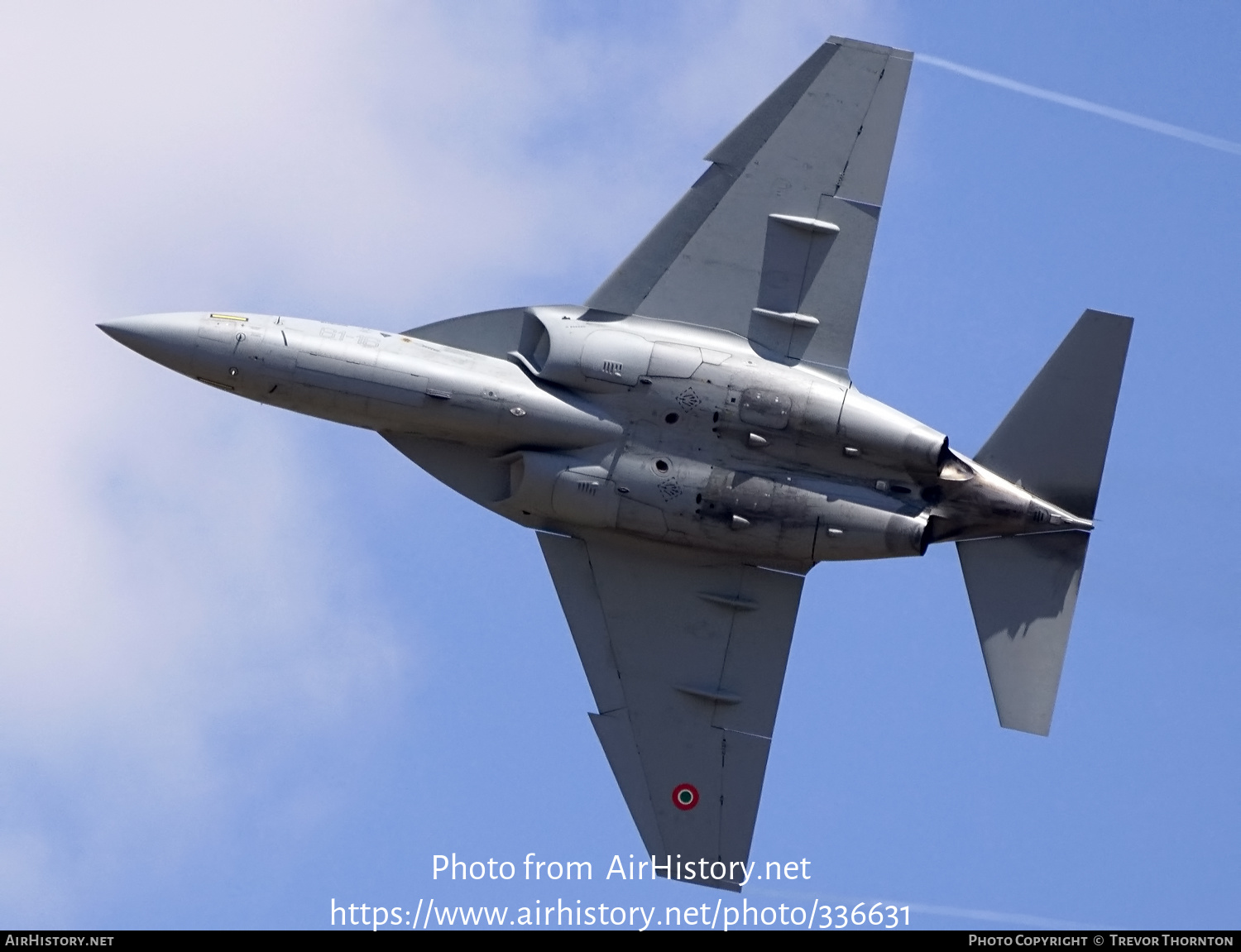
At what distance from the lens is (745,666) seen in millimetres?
27078

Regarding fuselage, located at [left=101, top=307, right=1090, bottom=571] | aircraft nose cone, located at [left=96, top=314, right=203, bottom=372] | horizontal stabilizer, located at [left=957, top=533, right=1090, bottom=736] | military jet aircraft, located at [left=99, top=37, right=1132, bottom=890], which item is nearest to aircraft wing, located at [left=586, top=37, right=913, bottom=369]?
military jet aircraft, located at [left=99, top=37, right=1132, bottom=890]

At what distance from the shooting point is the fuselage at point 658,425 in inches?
1017

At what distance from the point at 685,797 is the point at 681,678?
5.27 feet

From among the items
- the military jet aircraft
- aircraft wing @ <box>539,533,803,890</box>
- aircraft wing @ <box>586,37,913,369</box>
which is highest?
aircraft wing @ <box>586,37,913,369</box>

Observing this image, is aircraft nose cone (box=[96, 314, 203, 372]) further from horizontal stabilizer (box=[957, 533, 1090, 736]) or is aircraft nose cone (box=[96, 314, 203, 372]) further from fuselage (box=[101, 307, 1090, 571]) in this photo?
horizontal stabilizer (box=[957, 533, 1090, 736])

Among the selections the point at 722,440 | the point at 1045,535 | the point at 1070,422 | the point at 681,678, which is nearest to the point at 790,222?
the point at 722,440

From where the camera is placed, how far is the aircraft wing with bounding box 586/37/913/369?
26578 mm

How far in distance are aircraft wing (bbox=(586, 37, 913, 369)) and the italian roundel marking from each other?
19.6 feet

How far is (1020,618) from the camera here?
26.2 m

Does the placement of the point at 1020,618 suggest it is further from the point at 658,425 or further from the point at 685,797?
the point at 658,425

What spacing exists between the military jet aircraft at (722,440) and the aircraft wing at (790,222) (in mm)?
31

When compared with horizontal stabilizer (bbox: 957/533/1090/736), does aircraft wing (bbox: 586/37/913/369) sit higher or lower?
higher
